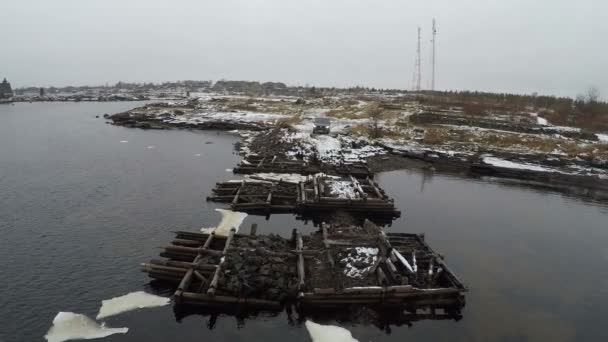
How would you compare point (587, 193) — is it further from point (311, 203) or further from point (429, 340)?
point (429, 340)

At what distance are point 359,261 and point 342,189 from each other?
11.4 m

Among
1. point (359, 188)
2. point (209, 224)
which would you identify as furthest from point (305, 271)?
point (359, 188)

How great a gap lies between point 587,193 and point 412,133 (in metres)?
25.0

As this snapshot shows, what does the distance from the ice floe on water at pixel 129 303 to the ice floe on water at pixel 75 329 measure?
52cm

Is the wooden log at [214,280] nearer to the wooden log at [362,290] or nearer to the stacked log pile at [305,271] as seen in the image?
the stacked log pile at [305,271]

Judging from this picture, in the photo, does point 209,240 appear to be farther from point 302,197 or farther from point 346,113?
point 346,113

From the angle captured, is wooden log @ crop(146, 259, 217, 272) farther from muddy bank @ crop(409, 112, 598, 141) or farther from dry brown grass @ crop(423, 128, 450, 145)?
muddy bank @ crop(409, 112, 598, 141)

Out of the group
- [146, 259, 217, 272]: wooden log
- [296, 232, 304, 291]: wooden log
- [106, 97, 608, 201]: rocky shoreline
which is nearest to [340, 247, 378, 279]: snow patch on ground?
[296, 232, 304, 291]: wooden log

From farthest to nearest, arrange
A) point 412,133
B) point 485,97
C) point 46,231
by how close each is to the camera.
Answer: point 485,97 → point 412,133 → point 46,231

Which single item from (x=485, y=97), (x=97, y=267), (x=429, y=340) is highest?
(x=485, y=97)

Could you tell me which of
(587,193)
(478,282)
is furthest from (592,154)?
(478,282)

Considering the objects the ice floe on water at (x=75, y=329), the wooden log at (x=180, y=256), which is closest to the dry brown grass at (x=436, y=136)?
the wooden log at (x=180, y=256)

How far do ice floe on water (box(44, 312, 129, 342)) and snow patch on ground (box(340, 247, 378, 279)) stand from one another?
367 inches

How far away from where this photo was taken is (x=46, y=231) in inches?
851
